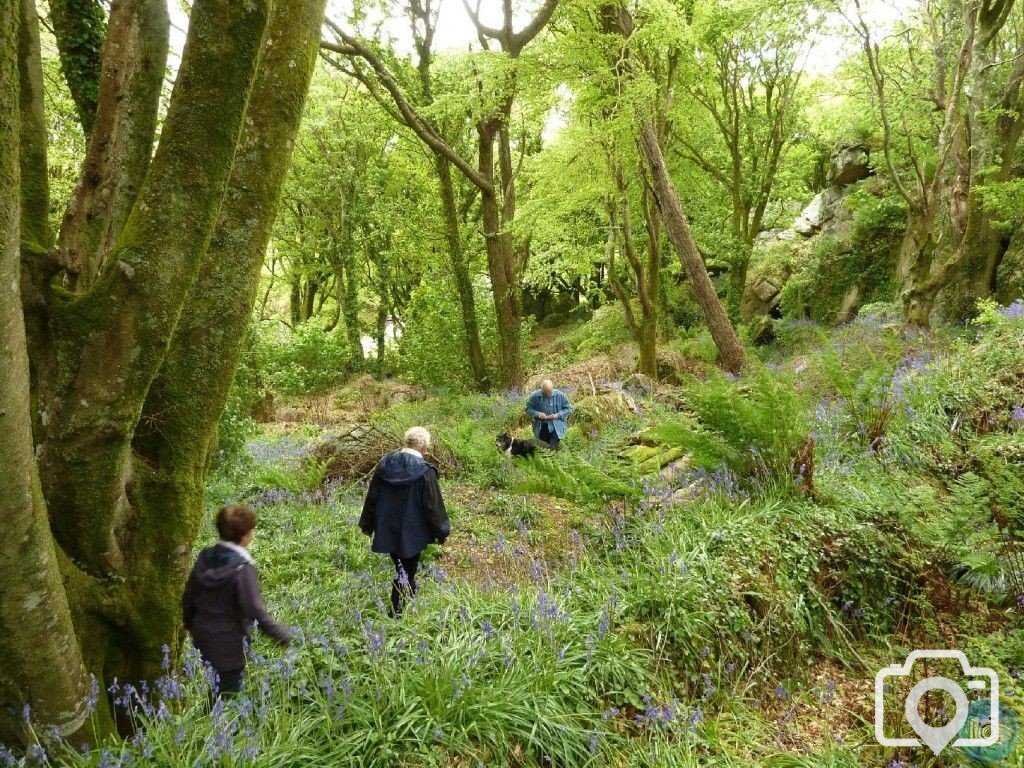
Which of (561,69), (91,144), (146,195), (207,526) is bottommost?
(207,526)

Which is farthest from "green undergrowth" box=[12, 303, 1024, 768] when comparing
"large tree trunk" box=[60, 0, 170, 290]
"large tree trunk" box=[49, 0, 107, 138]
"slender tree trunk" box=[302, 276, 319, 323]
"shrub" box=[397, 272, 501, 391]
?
"slender tree trunk" box=[302, 276, 319, 323]

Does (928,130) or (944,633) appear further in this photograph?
(928,130)

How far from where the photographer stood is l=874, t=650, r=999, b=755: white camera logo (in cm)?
267

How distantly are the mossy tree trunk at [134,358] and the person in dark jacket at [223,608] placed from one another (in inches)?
4.7

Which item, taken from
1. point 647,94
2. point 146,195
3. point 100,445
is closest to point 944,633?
point 100,445

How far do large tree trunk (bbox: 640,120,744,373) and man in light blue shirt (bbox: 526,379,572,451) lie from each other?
431cm

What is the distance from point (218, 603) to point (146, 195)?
2085 mm

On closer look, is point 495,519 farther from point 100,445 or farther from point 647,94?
point 647,94

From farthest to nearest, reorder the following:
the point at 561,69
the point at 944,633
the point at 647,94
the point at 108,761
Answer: the point at 561,69 < the point at 647,94 < the point at 944,633 < the point at 108,761

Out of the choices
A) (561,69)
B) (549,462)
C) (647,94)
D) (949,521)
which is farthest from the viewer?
(561,69)

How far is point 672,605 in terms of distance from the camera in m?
3.67

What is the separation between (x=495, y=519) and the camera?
6309mm

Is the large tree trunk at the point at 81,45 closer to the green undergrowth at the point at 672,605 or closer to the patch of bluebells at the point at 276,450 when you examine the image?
the green undergrowth at the point at 672,605

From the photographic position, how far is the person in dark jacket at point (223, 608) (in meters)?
2.95
